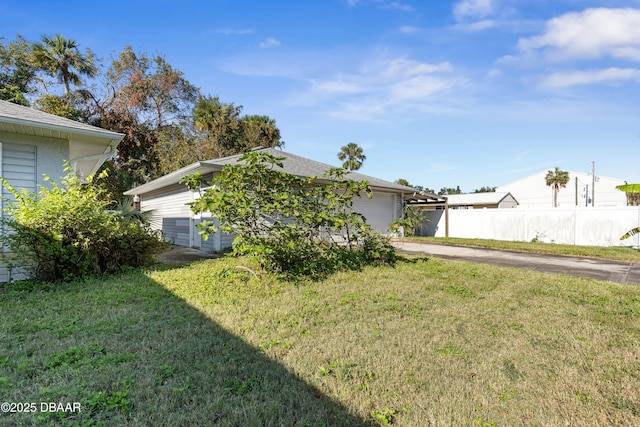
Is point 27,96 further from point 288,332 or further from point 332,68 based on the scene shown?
point 288,332

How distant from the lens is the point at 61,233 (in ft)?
17.9

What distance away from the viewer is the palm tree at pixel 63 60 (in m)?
19.4

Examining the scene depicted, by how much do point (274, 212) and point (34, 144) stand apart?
Answer: 4.87 metres

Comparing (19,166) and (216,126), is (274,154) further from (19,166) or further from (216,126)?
(216,126)

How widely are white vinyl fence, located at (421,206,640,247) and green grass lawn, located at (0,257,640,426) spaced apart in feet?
34.1

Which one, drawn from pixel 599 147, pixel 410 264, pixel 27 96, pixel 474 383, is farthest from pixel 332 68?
pixel 27 96

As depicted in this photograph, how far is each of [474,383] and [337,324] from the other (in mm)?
1617

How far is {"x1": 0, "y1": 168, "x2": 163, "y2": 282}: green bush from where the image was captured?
204 inches

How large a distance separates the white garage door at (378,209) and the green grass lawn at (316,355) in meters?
9.26

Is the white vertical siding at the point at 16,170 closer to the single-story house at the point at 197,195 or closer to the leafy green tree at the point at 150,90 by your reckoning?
the single-story house at the point at 197,195

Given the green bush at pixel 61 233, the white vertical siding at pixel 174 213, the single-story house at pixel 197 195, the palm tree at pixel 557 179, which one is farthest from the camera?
the palm tree at pixel 557 179

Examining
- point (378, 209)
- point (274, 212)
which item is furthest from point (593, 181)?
point (274, 212)

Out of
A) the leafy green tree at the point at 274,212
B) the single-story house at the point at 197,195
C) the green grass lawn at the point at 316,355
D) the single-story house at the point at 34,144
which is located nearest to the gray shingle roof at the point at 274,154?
the single-story house at the point at 197,195

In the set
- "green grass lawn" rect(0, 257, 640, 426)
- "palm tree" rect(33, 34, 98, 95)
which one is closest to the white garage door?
"green grass lawn" rect(0, 257, 640, 426)
